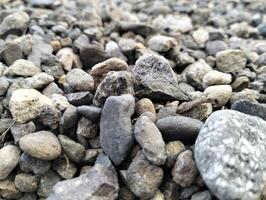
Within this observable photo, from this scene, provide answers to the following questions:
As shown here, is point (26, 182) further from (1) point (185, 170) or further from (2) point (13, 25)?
(2) point (13, 25)

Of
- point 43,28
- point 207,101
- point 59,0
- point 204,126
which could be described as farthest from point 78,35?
A: point 204,126

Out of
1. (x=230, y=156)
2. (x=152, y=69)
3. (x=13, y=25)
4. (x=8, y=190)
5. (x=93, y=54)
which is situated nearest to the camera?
(x=230, y=156)

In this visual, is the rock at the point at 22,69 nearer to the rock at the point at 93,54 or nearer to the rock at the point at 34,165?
the rock at the point at 93,54

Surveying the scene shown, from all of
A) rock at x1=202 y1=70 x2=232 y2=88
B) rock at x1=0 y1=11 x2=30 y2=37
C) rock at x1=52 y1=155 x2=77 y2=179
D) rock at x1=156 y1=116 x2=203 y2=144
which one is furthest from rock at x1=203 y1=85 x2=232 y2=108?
rock at x1=0 y1=11 x2=30 y2=37

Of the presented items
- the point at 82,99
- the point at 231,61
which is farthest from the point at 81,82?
the point at 231,61

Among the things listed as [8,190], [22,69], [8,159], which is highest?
[22,69]

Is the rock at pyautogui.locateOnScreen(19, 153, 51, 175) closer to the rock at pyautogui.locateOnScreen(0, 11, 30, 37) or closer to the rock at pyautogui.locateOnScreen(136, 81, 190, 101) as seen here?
the rock at pyautogui.locateOnScreen(136, 81, 190, 101)

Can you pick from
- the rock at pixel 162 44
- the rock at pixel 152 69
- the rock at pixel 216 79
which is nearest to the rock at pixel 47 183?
the rock at pixel 152 69
